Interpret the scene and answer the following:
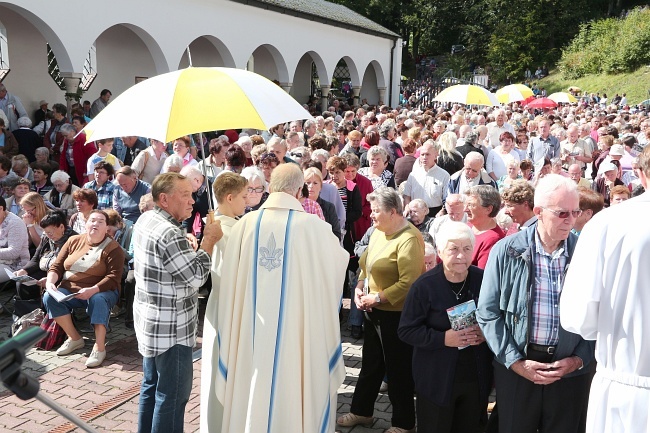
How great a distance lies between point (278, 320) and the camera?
400 cm

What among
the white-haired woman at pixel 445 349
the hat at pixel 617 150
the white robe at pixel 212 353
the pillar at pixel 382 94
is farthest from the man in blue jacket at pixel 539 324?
the pillar at pixel 382 94

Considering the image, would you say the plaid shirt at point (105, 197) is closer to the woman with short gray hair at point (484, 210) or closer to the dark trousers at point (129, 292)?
the dark trousers at point (129, 292)

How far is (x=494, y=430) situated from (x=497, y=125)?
966 centimetres

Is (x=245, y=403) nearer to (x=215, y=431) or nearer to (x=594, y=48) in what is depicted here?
(x=215, y=431)

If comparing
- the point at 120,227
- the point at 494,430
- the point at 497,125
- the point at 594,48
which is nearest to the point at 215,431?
the point at 494,430

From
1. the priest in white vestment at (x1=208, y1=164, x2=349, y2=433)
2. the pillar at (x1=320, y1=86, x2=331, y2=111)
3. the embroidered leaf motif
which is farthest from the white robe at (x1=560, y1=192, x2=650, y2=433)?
the pillar at (x1=320, y1=86, x2=331, y2=111)

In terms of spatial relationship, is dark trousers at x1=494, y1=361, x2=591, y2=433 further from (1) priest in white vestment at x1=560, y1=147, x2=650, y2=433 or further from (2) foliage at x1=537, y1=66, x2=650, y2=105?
(2) foliage at x1=537, y1=66, x2=650, y2=105

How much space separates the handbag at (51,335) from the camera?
659 centimetres

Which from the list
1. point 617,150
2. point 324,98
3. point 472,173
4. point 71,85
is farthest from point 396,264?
point 324,98

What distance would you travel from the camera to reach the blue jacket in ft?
11.9

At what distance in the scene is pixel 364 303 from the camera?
4.84m

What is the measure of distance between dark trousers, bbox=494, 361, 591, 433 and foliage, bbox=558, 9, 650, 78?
39740mm

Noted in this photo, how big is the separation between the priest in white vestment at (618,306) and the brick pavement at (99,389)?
7.69 ft

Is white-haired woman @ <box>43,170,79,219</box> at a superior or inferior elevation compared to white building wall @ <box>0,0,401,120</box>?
inferior
